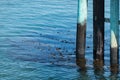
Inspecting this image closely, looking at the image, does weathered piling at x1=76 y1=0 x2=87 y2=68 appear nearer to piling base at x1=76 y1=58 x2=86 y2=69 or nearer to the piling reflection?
piling base at x1=76 y1=58 x2=86 y2=69

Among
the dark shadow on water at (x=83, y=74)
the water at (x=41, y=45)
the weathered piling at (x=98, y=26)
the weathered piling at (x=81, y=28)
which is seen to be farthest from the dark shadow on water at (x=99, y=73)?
the weathered piling at (x=81, y=28)

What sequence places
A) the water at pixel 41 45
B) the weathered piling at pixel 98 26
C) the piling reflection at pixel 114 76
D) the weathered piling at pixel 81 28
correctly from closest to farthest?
the piling reflection at pixel 114 76 → the weathered piling at pixel 98 26 → the water at pixel 41 45 → the weathered piling at pixel 81 28

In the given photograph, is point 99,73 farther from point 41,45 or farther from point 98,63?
point 41,45

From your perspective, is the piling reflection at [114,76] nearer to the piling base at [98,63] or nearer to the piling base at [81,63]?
the piling base at [98,63]

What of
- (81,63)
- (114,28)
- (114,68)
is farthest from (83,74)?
(114,28)

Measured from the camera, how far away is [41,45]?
1812 centimetres

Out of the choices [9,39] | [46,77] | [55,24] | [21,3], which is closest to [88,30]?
[55,24]

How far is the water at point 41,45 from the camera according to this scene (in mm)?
14383

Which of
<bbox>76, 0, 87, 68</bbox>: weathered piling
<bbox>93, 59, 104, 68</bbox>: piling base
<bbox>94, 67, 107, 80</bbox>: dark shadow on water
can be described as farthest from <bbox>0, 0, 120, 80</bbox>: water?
<bbox>76, 0, 87, 68</bbox>: weathered piling

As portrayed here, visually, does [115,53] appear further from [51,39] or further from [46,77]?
[51,39]

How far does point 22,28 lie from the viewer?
22219mm

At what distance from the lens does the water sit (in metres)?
14.4

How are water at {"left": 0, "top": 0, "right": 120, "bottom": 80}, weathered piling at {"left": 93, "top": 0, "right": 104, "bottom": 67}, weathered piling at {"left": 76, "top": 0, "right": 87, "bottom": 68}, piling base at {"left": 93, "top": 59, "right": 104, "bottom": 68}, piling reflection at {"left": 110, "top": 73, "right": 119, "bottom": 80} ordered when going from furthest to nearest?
piling base at {"left": 93, "top": 59, "right": 104, "bottom": 68} < weathered piling at {"left": 76, "top": 0, "right": 87, "bottom": 68} < water at {"left": 0, "top": 0, "right": 120, "bottom": 80} < weathered piling at {"left": 93, "top": 0, "right": 104, "bottom": 67} < piling reflection at {"left": 110, "top": 73, "right": 119, "bottom": 80}

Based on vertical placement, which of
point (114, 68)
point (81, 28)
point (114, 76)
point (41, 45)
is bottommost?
point (114, 76)
